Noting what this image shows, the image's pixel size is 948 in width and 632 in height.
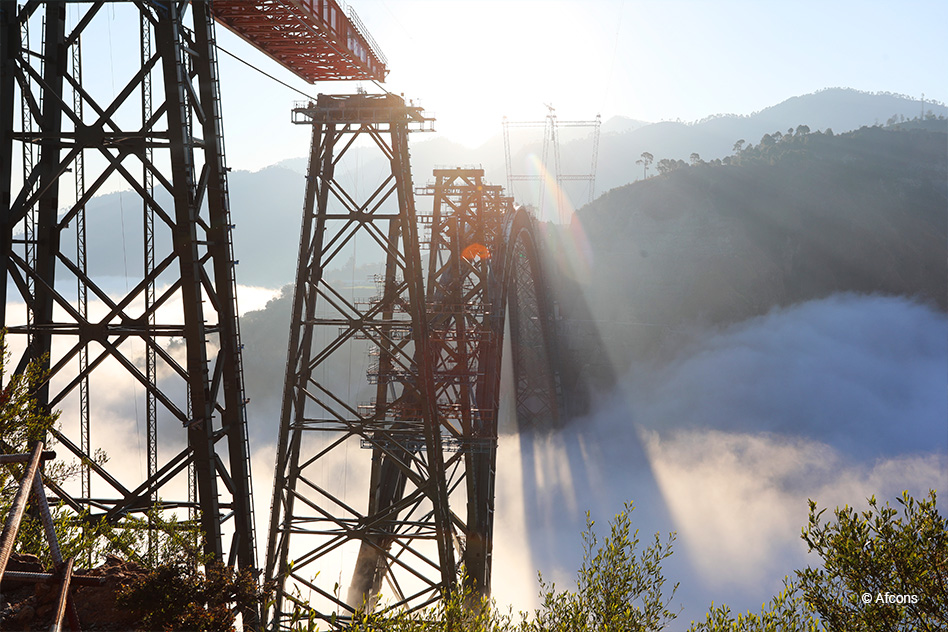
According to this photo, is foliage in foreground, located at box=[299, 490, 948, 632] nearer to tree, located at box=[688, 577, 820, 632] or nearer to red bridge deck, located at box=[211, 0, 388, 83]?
tree, located at box=[688, 577, 820, 632]

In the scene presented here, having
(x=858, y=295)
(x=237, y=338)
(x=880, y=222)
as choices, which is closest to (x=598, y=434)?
(x=858, y=295)

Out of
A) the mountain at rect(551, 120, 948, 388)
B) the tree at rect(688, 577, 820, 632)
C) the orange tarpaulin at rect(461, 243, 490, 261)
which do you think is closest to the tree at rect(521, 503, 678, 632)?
the tree at rect(688, 577, 820, 632)

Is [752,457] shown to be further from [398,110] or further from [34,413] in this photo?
[34,413]

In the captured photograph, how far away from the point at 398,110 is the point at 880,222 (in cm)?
9154

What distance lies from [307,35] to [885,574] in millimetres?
14592

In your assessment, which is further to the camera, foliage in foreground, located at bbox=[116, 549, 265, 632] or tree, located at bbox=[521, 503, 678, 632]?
tree, located at bbox=[521, 503, 678, 632]

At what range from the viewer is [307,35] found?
1487 cm

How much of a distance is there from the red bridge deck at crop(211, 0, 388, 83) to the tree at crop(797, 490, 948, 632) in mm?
13063

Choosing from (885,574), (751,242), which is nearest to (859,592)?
(885,574)

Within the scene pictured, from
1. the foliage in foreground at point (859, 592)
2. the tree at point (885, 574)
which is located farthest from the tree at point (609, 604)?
the tree at point (885, 574)

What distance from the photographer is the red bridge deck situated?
13484 millimetres

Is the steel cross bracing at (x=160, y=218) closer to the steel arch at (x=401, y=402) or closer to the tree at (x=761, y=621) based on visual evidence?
the steel arch at (x=401, y=402)

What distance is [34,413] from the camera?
29.7 ft

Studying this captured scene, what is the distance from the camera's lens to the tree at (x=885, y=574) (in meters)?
8.02
